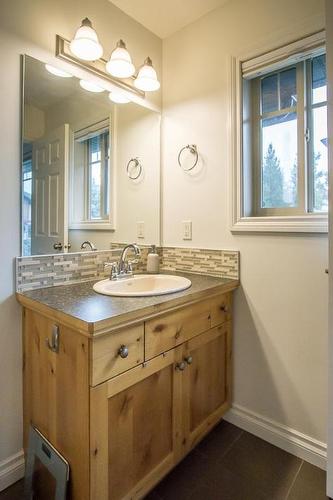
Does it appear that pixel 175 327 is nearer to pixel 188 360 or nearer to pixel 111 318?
pixel 188 360

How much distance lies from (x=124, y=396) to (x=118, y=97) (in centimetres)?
158

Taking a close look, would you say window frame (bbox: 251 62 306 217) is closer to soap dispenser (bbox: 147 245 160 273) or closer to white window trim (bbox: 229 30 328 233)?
white window trim (bbox: 229 30 328 233)

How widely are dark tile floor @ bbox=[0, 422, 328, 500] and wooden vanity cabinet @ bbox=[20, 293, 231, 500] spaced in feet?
0.38

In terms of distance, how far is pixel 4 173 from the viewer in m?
1.27

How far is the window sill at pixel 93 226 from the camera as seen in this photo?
1.55 metres

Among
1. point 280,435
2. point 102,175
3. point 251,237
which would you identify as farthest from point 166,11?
point 280,435

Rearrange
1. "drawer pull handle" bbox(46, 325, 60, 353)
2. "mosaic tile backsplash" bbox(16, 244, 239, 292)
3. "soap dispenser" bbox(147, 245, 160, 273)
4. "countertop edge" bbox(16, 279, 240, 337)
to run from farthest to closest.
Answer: "soap dispenser" bbox(147, 245, 160, 273)
"mosaic tile backsplash" bbox(16, 244, 239, 292)
"drawer pull handle" bbox(46, 325, 60, 353)
"countertop edge" bbox(16, 279, 240, 337)

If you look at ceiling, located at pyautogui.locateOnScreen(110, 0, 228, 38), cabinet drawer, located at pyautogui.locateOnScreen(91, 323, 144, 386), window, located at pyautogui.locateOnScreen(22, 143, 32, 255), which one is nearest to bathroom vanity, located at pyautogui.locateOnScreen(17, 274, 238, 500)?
cabinet drawer, located at pyautogui.locateOnScreen(91, 323, 144, 386)

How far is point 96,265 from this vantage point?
163 centimetres

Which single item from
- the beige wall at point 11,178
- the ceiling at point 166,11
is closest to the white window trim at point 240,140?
the ceiling at point 166,11

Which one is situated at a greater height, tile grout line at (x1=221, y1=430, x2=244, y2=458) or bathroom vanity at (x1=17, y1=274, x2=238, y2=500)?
bathroom vanity at (x1=17, y1=274, x2=238, y2=500)

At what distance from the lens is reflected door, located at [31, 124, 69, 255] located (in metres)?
1.38

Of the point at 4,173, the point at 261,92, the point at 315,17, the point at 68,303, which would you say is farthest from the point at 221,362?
the point at 315,17

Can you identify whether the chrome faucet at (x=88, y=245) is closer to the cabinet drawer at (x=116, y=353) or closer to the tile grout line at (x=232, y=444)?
the cabinet drawer at (x=116, y=353)
